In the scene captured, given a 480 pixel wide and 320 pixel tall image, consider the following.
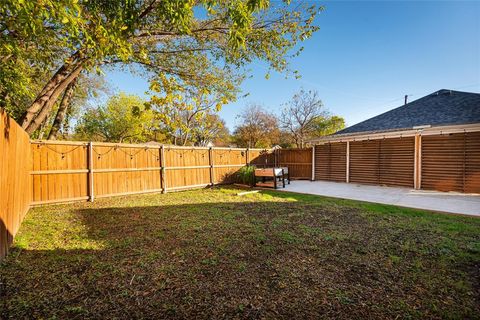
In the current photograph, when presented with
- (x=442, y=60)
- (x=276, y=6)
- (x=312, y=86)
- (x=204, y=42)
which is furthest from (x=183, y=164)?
(x=312, y=86)

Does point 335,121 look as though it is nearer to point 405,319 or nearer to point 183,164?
point 183,164

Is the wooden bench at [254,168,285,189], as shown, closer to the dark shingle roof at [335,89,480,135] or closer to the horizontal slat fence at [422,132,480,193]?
the dark shingle roof at [335,89,480,135]

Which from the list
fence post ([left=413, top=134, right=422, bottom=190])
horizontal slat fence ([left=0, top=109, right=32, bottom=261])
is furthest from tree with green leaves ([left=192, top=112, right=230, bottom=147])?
horizontal slat fence ([left=0, top=109, right=32, bottom=261])

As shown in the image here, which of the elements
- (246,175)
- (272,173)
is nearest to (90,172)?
(246,175)

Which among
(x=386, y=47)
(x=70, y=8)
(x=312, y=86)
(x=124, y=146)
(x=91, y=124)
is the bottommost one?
(x=124, y=146)

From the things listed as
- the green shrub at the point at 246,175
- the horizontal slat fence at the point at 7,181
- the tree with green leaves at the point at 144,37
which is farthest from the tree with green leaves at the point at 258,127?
the horizontal slat fence at the point at 7,181

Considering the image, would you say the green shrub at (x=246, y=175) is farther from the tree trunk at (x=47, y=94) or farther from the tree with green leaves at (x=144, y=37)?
the tree trunk at (x=47, y=94)

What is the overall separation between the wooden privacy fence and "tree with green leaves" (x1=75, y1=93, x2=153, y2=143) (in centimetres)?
1383

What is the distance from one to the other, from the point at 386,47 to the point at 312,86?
1184 cm

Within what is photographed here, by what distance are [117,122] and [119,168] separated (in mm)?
17318

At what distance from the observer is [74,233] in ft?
12.3

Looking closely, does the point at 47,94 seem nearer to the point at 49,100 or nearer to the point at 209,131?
the point at 49,100

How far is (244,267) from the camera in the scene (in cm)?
252

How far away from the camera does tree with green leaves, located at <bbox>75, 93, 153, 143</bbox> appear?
21.0 meters
